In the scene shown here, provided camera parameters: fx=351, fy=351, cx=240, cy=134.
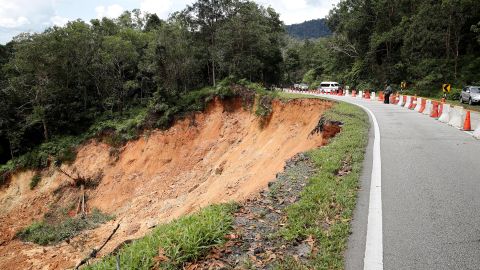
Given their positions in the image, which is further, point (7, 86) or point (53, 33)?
point (7, 86)

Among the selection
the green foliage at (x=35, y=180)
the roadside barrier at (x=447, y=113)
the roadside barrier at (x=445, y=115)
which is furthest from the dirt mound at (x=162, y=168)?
the roadside barrier at (x=445, y=115)

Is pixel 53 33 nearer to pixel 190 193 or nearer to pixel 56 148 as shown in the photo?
pixel 56 148

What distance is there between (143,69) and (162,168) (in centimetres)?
1093

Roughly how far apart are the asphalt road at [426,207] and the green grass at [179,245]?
1733 mm

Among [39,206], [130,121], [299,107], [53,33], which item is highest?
[53,33]

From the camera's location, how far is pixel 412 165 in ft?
25.8

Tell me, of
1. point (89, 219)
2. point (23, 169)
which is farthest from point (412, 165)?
point (23, 169)

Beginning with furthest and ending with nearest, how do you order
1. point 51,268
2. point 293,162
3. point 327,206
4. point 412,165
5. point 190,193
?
point 190,193 → point 51,268 → point 293,162 → point 412,165 → point 327,206

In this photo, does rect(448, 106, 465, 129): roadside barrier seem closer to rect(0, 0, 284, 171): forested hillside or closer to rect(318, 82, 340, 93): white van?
rect(0, 0, 284, 171): forested hillside

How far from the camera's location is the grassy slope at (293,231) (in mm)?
4246

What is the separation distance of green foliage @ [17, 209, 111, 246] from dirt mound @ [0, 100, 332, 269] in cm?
63

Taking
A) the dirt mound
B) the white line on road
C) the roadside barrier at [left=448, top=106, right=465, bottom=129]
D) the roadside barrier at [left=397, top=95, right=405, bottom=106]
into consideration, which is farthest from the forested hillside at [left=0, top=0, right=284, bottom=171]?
the white line on road

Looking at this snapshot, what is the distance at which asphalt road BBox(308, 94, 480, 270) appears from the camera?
13.4 ft

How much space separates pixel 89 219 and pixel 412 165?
19.9 m
